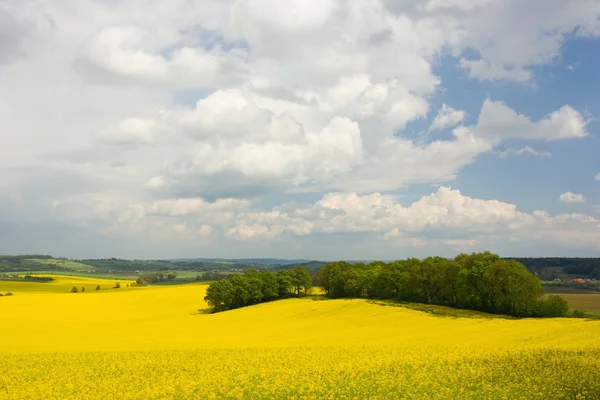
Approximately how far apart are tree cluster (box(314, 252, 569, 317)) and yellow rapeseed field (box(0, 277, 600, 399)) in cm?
864

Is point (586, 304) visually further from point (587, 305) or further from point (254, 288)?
point (254, 288)

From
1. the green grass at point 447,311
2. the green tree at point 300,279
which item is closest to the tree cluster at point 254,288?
the green tree at point 300,279

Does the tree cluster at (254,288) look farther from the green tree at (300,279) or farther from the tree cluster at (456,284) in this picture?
the tree cluster at (456,284)

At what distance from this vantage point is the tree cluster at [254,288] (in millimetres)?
95938

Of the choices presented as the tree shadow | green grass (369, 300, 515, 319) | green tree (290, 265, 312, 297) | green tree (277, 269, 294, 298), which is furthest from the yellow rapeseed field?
green tree (290, 265, 312, 297)

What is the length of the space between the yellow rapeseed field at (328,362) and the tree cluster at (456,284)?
8.64 meters

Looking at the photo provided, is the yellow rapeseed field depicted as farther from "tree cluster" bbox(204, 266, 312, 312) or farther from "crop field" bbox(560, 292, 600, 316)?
"crop field" bbox(560, 292, 600, 316)

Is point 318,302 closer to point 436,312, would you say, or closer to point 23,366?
point 436,312

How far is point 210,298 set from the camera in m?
96.0

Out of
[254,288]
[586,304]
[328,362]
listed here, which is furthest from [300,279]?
[328,362]

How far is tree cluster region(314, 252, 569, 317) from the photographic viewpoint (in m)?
62.7

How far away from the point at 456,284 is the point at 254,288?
44.6 meters

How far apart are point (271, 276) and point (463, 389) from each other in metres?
82.8

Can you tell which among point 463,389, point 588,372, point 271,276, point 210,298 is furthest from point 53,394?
point 271,276
